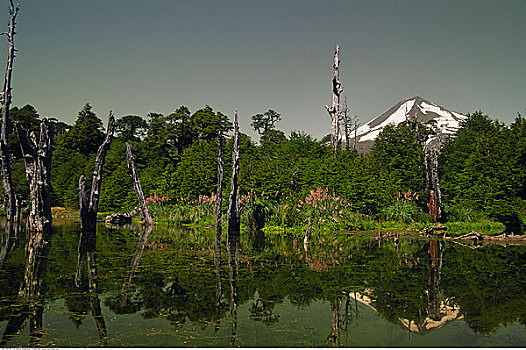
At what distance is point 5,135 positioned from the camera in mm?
23500

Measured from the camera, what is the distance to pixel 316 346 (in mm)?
4414

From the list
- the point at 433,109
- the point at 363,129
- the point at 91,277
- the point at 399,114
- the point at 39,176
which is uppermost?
the point at 399,114

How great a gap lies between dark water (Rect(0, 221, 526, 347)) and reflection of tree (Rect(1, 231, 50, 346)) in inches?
0.6

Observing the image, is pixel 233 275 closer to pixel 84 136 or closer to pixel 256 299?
pixel 256 299

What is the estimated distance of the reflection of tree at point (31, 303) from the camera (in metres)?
4.58

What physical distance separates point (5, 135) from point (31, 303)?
72.6 ft

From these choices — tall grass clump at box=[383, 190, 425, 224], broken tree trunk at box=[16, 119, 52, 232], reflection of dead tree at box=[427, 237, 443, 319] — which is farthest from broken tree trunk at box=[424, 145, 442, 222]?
broken tree trunk at box=[16, 119, 52, 232]

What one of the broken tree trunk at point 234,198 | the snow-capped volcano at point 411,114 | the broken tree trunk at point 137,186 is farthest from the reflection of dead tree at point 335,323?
the snow-capped volcano at point 411,114

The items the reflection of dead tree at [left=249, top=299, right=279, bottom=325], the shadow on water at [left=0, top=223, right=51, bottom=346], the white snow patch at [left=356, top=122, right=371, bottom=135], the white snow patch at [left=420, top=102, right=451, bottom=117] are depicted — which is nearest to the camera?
the shadow on water at [left=0, top=223, right=51, bottom=346]

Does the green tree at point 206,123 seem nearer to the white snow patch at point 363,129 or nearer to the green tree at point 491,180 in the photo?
the green tree at point 491,180

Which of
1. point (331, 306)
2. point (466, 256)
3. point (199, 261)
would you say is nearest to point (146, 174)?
point (199, 261)

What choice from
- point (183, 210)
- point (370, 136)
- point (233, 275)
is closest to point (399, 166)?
point (183, 210)

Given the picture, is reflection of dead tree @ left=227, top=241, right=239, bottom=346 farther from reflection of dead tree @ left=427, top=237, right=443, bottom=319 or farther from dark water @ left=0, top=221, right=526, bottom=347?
reflection of dead tree @ left=427, top=237, right=443, bottom=319

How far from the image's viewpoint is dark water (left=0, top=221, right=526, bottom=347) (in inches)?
185
